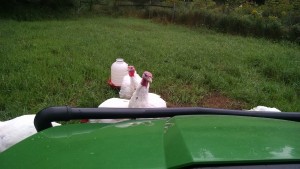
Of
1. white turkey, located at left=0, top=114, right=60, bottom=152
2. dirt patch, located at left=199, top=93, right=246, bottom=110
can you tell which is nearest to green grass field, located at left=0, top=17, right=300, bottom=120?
dirt patch, located at left=199, top=93, right=246, bottom=110

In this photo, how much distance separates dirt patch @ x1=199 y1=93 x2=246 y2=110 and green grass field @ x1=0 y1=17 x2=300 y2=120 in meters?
0.03

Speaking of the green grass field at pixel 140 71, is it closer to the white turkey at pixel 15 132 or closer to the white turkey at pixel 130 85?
the white turkey at pixel 130 85

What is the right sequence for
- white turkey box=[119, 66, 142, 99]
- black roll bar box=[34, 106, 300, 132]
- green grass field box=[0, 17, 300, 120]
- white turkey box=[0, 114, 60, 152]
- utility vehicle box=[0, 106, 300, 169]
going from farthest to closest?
green grass field box=[0, 17, 300, 120]
white turkey box=[119, 66, 142, 99]
white turkey box=[0, 114, 60, 152]
black roll bar box=[34, 106, 300, 132]
utility vehicle box=[0, 106, 300, 169]

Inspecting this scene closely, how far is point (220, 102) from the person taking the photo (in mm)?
4703

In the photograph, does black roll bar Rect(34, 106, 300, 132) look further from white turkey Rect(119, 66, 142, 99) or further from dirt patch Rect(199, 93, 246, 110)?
dirt patch Rect(199, 93, 246, 110)

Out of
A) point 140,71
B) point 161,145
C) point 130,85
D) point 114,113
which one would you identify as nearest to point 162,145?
point 161,145

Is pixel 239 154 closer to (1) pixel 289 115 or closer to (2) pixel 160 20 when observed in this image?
(1) pixel 289 115

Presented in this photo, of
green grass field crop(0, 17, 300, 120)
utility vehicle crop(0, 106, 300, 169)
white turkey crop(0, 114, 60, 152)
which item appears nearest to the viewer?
utility vehicle crop(0, 106, 300, 169)

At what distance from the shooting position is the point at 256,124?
1421mm

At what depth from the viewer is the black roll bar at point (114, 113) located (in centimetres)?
156

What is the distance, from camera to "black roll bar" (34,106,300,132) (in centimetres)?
156

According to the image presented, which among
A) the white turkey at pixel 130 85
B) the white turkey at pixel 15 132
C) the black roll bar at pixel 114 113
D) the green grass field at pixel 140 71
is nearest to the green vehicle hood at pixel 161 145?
the black roll bar at pixel 114 113

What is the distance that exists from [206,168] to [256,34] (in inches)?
459

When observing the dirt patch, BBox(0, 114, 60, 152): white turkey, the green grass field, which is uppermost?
BBox(0, 114, 60, 152): white turkey
